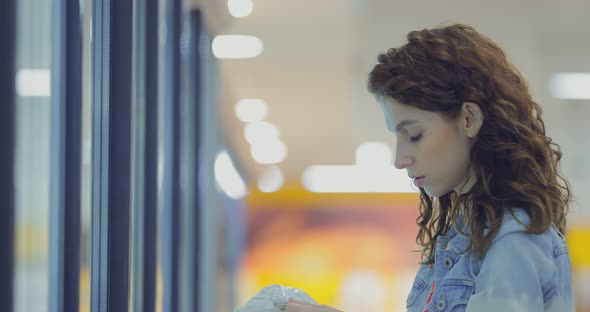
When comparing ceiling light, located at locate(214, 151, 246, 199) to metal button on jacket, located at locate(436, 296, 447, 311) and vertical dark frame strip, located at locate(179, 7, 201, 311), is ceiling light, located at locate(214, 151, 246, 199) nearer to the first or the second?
vertical dark frame strip, located at locate(179, 7, 201, 311)

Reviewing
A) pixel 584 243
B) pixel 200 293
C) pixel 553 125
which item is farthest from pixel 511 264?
pixel 584 243

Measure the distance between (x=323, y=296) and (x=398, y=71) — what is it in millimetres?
12726

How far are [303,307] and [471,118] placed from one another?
461 millimetres

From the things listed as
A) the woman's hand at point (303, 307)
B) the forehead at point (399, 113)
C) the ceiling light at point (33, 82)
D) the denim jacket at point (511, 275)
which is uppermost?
the ceiling light at point (33, 82)

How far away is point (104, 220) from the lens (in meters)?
2.52

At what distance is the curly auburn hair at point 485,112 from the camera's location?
5.42 ft

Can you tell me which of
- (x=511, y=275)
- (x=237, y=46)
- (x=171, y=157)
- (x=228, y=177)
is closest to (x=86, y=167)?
(x=511, y=275)

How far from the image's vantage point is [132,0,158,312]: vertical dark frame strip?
305cm

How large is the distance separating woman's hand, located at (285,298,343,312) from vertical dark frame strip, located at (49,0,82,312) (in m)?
0.50

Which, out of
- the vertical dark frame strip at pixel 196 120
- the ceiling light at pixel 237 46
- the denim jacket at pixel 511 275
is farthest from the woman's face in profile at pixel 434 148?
the ceiling light at pixel 237 46

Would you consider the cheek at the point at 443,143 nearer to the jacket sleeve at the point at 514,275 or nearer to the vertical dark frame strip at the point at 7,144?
the jacket sleeve at the point at 514,275

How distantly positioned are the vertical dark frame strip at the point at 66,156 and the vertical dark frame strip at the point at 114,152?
37 cm

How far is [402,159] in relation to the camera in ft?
5.73

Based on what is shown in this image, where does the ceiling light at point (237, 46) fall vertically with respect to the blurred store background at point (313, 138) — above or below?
above
